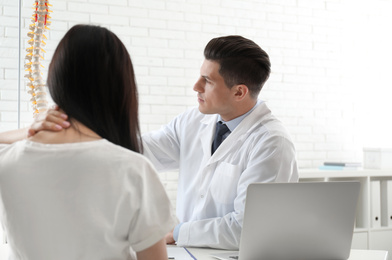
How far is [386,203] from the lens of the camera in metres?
3.86

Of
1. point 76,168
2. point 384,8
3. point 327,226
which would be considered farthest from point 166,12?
point 76,168

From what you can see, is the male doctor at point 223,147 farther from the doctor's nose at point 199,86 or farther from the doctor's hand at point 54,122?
the doctor's hand at point 54,122

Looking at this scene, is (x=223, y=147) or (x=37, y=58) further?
(x=223, y=147)

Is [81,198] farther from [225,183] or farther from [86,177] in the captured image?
[225,183]

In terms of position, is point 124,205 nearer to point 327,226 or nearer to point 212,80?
point 327,226

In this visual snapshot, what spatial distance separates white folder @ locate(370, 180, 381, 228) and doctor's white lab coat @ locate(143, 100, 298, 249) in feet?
6.45

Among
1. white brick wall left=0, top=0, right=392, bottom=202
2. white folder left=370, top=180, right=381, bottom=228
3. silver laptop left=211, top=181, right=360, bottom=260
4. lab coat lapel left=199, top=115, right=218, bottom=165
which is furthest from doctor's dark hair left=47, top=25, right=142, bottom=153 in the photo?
white folder left=370, top=180, right=381, bottom=228

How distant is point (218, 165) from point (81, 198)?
45.4 inches

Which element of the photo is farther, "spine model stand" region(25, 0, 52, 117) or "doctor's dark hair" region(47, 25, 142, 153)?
"spine model stand" region(25, 0, 52, 117)

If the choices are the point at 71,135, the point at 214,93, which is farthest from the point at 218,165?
the point at 71,135

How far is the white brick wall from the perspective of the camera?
357 cm

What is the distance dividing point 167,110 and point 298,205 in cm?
230

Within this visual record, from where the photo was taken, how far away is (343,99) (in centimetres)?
427

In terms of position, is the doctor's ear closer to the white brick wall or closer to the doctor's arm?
the doctor's arm
